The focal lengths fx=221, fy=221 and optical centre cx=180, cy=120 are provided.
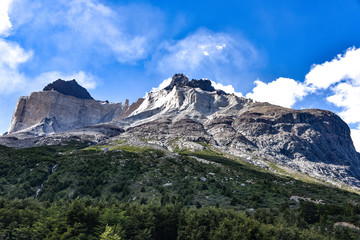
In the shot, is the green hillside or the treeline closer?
the treeline

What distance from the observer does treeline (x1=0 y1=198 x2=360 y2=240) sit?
66.2ft

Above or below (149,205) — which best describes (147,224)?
below

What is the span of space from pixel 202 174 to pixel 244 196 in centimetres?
1623

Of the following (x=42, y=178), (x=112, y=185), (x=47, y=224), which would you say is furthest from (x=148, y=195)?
(x=42, y=178)

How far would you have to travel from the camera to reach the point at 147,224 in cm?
2330

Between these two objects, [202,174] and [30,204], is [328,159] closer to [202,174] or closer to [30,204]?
[202,174]

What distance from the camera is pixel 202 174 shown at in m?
56.2

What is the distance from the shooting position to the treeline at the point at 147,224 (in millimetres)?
20188

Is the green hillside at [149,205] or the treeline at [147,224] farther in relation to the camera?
the green hillside at [149,205]

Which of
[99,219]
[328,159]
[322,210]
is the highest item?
[328,159]

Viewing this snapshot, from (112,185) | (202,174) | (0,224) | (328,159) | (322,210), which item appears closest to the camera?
(0,224)

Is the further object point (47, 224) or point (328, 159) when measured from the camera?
point (328, 159)

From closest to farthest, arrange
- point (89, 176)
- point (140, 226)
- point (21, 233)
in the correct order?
1. point (21, 233)
2. point (140, 226)
3. point (89, 176)

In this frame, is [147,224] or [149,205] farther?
[149,205]
